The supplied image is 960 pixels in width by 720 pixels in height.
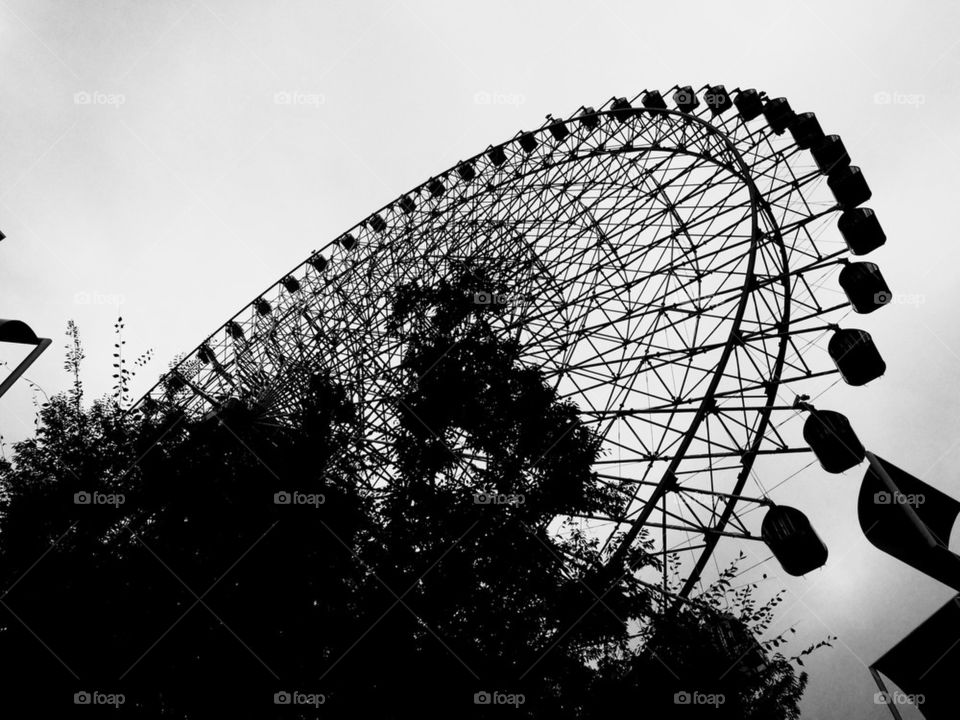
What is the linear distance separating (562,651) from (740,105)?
13.5 meters

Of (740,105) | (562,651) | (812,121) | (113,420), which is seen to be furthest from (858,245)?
(113,420)

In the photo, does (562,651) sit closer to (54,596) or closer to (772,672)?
(772,672)

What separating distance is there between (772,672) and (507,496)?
4503mm

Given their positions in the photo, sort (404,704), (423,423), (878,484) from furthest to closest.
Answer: (423,423), (404,704), (878,484)

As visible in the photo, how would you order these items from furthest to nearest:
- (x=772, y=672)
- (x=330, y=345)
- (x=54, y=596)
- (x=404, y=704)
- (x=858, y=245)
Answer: (x=330, y=345) → (x=858, y=245) → (x=772, y=672) → (x=54, y=596) → (x=404, y=704)

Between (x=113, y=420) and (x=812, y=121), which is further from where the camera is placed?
(x=812, y=121)

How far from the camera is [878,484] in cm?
351

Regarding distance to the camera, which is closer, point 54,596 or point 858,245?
point 54,596

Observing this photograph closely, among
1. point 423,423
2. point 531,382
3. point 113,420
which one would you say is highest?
point 531,382

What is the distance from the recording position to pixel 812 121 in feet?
43.5

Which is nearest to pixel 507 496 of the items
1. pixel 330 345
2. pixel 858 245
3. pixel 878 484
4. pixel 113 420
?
pixel 878 484

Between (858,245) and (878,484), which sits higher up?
(858,245)

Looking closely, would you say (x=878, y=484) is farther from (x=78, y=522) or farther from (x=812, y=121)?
(x=812, y=121)

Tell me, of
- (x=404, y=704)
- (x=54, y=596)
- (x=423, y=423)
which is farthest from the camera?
(x=423, y=423)
